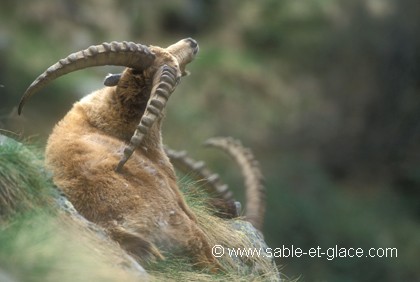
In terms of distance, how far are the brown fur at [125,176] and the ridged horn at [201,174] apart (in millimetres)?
2269

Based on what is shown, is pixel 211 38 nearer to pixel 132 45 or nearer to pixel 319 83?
pixel 319 83

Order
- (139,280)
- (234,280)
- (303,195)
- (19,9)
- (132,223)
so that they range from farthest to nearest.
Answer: (19,9), (303,195), (234,280), (132,223), (139,280)

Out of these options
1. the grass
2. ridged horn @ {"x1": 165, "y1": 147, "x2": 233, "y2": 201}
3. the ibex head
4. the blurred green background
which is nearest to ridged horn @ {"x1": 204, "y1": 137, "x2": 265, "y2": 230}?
ridged horn @ {"x1": 165, "y1": 147, "x2": 233, "y2": 201}

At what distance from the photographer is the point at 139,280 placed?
7.14 metres

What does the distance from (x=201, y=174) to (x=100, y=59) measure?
363cm

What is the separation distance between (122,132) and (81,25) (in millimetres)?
23972

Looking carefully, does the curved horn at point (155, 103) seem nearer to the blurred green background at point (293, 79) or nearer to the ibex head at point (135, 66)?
the ibex head at point (135, 66)

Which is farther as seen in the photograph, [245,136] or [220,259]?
[245,136]

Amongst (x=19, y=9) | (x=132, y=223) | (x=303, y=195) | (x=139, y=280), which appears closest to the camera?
(x=139, y=280)

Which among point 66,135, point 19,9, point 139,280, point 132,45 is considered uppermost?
point 19,9

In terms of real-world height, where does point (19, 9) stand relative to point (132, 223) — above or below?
above

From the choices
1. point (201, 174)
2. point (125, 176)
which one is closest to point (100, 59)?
point (125, 176)

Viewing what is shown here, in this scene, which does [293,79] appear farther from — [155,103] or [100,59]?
[155,103]

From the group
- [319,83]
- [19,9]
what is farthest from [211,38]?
[19,9]
